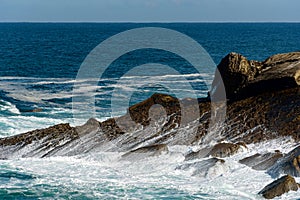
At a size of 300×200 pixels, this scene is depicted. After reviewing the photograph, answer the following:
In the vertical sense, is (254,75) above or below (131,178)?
above

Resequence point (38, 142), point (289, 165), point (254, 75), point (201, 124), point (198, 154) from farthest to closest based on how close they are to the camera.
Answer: point (254, 75), point (38, 142), point (201, 124), point (198, 154), point (289, 165)

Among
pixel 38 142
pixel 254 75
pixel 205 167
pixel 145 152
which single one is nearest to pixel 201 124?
pixel 145 152

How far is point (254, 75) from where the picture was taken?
91.1 ft

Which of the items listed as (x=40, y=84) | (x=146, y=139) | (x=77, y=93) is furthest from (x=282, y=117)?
(x=40, y=84)

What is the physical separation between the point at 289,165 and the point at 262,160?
1.54 metres

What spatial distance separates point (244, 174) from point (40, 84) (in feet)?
119

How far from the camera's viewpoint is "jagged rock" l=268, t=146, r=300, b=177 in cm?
2042

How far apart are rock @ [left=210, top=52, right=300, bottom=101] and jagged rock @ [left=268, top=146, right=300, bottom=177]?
607cm

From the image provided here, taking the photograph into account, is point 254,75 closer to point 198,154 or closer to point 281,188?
point 198,154

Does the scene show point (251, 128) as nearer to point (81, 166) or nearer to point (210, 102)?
point (210, 102)

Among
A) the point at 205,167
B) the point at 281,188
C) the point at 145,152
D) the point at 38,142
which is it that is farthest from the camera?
the point at 38,142

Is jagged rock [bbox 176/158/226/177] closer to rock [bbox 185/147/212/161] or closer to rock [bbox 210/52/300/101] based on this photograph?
rock [bbox 185/147/212/161]

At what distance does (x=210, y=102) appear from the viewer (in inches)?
1069

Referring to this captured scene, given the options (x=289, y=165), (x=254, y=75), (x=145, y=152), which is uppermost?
(x=254, y=75)
